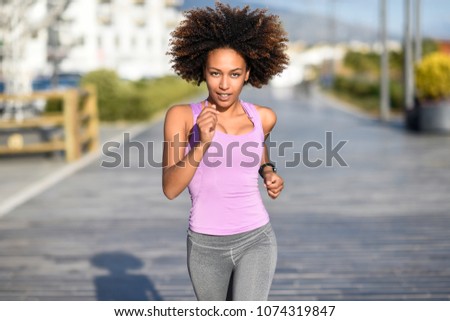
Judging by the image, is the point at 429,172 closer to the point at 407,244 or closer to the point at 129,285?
the point at 407,244

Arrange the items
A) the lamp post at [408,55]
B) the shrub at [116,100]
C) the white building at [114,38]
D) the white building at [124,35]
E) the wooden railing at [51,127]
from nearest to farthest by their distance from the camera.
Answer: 1. the wooden railing at [51,127]
2. the lamp post at [408,55]
3. the shrub at [116,100]
4. the white building at [114,38]
5. the white building at [124,35]

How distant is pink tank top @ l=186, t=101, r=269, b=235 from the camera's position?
10.7ft

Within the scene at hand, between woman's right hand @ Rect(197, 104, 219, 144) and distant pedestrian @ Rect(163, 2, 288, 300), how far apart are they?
0.09m

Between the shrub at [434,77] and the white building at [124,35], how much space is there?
4848 centimetres

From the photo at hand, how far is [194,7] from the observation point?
11.6 ft

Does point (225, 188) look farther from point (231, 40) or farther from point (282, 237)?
point (282, 237)

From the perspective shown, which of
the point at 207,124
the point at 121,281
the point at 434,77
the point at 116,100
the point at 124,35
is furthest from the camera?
the point at 124,35

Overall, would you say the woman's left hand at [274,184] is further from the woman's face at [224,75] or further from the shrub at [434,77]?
the shrub at [434,77]

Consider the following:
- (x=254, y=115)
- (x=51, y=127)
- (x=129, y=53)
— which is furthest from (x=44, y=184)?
(x=129, y=53)

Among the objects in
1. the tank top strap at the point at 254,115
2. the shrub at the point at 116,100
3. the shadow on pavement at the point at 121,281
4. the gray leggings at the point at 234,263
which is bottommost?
the shrub at the point at 116,100

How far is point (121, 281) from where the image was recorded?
264 inches

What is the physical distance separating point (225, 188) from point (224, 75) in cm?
40

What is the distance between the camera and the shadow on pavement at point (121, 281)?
6.25 m

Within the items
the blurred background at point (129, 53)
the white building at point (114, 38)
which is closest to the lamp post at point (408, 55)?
the blurred background at point (129, 53)
